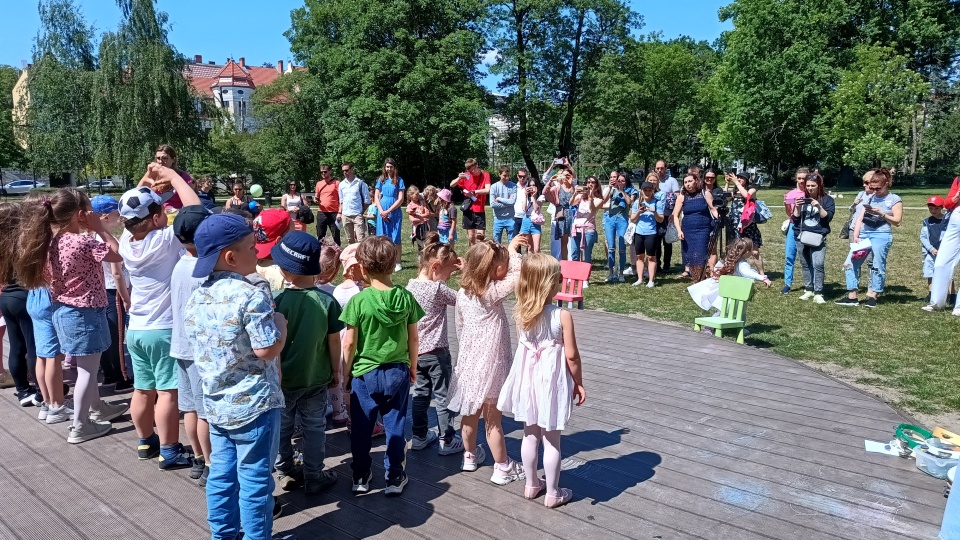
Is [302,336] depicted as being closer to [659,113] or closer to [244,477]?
[244,477]

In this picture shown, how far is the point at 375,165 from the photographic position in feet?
126

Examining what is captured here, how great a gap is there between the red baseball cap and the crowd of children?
0.04ft

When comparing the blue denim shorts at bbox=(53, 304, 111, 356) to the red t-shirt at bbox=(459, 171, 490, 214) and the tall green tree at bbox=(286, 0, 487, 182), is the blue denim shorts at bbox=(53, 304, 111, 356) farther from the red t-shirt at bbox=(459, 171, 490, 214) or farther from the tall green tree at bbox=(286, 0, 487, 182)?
the tall green tree at bbox=(286, 0, 487, 182)

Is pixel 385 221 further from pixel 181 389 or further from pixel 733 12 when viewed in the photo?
pixel 733 12

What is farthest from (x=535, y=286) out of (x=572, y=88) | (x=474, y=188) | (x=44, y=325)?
(x=572, y=88)

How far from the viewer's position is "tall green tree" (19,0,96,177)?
1384 inches

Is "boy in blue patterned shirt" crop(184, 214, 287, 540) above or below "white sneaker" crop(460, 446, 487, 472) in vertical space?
above

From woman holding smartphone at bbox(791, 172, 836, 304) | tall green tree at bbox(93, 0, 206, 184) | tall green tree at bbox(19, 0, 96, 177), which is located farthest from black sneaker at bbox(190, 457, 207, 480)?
tall green tree at bbox(19, 0, 96, 177)

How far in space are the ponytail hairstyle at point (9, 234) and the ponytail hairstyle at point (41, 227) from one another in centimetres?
15

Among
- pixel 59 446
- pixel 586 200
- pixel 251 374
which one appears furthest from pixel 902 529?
pixel 586 200

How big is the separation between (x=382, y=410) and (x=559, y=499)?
3.76ft

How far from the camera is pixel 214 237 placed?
3.07 meters

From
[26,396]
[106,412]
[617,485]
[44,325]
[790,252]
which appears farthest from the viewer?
[790,252]

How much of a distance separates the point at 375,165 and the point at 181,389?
35320mm
